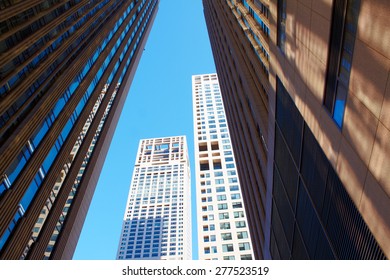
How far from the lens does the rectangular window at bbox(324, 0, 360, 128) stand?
947 cm

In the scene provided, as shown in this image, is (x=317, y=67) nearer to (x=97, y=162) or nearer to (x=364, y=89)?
(x=364, y=89)

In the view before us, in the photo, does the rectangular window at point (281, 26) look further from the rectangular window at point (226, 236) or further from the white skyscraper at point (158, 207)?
the white skyscraper at point (158, 207)

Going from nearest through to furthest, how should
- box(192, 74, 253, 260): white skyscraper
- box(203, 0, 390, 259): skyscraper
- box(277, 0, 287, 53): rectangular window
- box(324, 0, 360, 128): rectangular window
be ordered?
box(203, 0, 390, 259): skyscraper
box(324, 0, 360, 128): rectangular window
box(277, 0, 287, 53): rectangular window
box(192, 74, 253, 260): white skyscraper

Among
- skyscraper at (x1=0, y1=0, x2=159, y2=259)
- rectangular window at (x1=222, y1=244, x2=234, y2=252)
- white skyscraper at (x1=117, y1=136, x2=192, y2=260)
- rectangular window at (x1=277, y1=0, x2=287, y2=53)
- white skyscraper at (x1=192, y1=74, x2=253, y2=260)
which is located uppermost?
rectangular window at (x1=277, y1=0, x2=287, y2=53)

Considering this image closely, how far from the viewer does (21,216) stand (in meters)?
18.6

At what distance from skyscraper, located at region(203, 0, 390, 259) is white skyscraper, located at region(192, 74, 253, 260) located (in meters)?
48.7

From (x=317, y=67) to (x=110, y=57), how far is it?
3376 centimetres

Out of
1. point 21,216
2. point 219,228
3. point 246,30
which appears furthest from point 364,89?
point 219,228

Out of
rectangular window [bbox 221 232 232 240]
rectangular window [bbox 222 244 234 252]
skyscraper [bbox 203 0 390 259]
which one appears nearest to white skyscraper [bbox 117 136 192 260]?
rectangular window [bbox 221 232 232 240]

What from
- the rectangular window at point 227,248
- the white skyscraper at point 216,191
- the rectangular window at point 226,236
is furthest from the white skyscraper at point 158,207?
the rectangular window at point 227,248

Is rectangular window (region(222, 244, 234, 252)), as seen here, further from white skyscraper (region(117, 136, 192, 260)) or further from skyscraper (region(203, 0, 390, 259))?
white skyscraper (region(117, 136, 192, 260))

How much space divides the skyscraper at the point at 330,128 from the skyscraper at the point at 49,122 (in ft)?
45.1

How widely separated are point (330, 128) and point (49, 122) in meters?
18.5

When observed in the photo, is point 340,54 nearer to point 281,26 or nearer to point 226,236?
point 281,26
